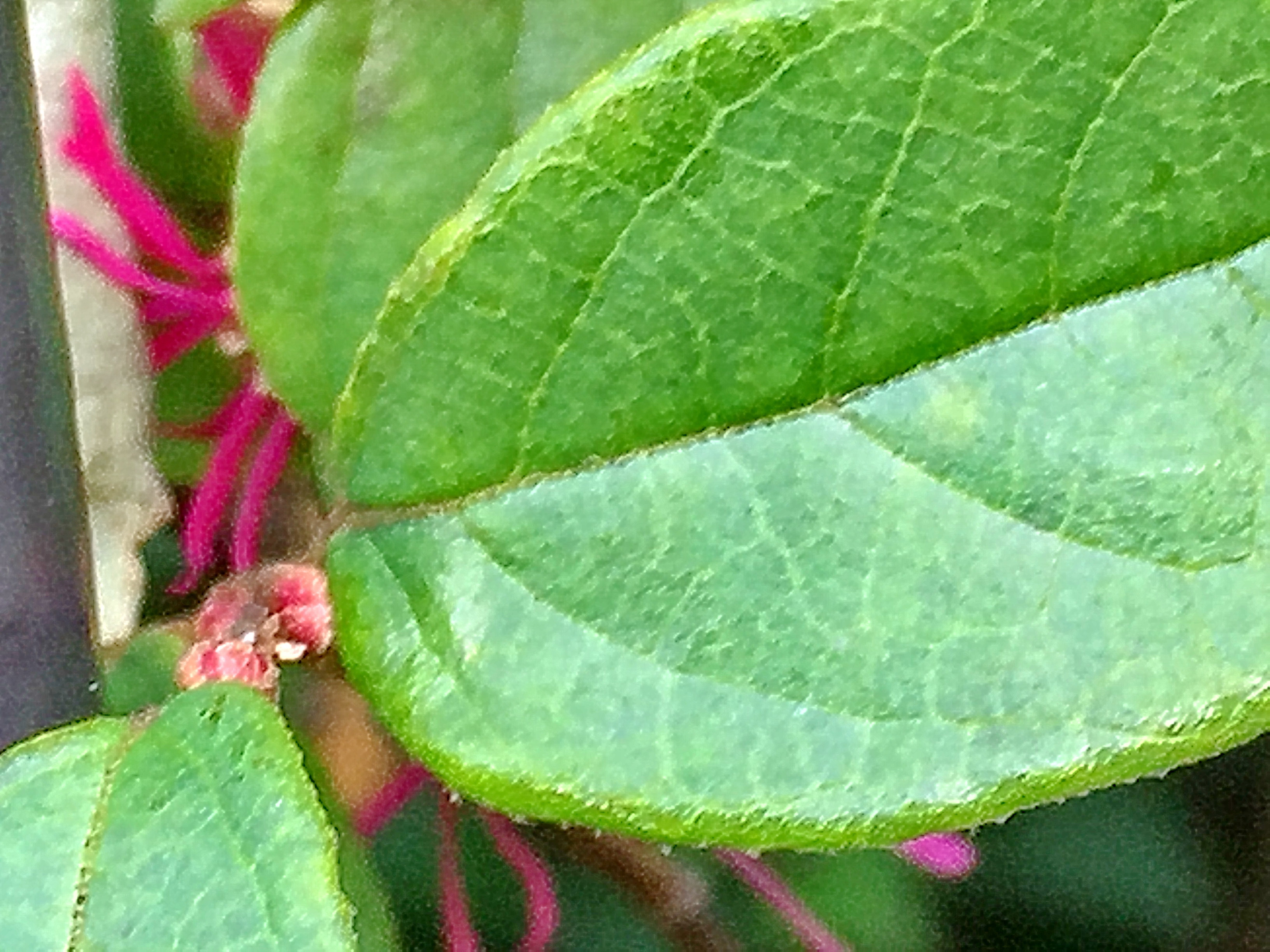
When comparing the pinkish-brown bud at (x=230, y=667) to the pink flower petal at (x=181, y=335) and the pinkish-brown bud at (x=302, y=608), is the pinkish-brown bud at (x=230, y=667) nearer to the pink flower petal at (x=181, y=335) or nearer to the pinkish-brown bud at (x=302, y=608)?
the pinkish-brown bud at (x=302, y=608)

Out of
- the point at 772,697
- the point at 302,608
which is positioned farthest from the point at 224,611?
the point at 772,697

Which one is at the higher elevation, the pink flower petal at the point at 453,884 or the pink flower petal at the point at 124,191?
the pink flower petal at the point at 124,191

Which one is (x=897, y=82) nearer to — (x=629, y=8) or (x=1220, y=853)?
(x=629, y=8)

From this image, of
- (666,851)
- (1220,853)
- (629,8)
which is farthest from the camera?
(1220,853)

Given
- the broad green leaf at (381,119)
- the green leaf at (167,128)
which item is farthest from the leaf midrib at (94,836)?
the green leaf at (167,128)

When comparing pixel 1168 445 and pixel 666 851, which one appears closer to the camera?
pixel 1168 445

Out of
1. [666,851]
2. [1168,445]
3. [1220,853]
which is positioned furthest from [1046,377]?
[1220,853]
